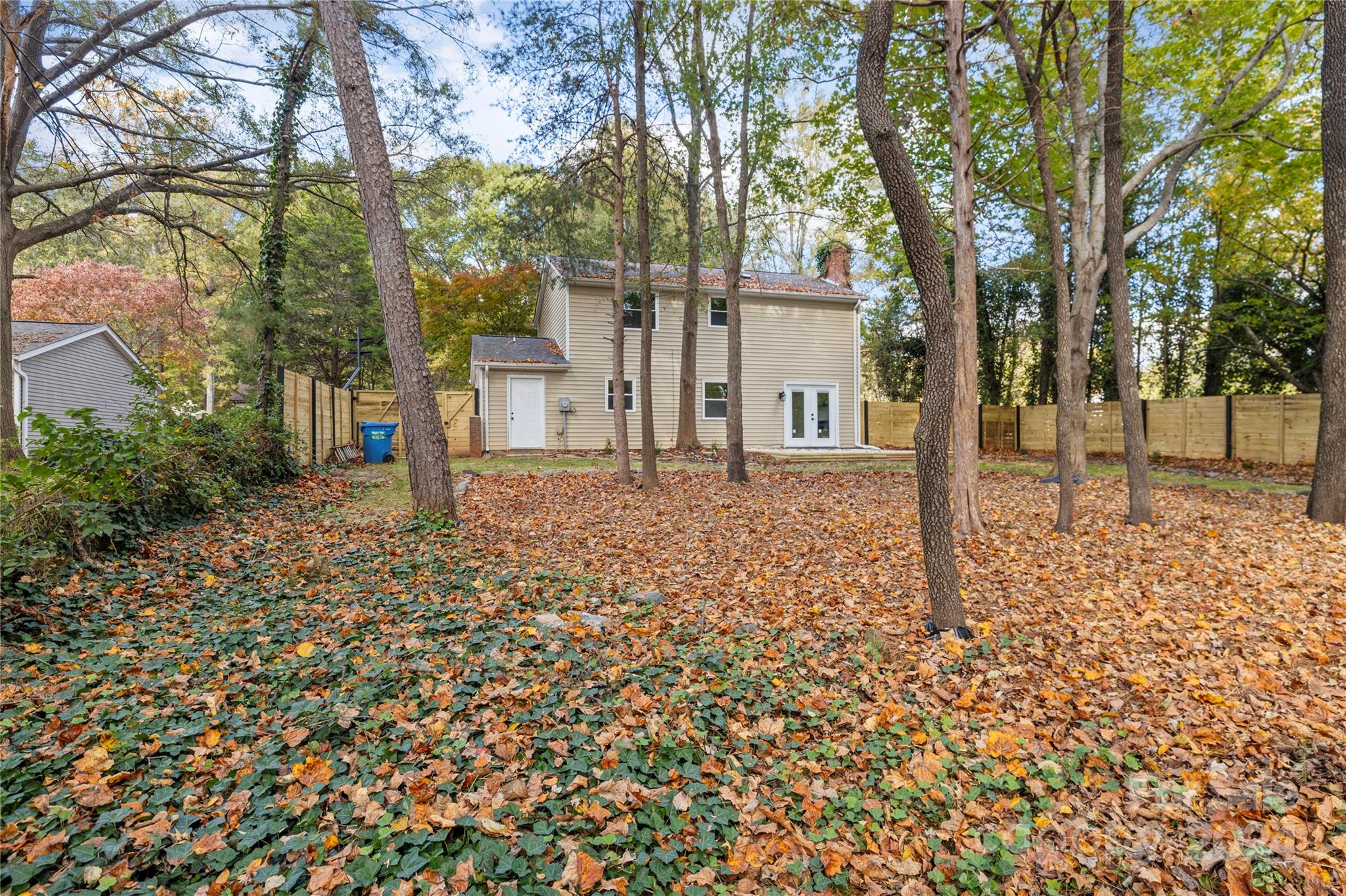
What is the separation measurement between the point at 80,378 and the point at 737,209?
17.2 m

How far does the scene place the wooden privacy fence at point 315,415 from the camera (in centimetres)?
978

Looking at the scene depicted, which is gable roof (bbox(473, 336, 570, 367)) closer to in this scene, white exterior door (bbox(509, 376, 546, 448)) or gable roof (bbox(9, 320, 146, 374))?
white exterior door (bbox(509, 376, 546, 448))

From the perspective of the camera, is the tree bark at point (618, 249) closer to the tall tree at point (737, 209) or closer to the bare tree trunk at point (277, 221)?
the tall tree at point (737, 209)

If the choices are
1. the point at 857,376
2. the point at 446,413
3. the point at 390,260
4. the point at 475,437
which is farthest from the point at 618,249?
the point at 857,376

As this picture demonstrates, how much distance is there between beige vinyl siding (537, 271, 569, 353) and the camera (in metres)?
17.6

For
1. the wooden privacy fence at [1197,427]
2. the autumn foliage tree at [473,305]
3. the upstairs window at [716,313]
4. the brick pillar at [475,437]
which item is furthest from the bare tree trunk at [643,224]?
the autumn foliage tree at [473,305]

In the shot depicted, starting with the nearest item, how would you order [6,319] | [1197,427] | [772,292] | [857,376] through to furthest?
[6,319] → [1197,427] → [772,292] → [857,376]

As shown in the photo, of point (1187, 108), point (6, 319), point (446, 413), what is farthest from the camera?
point (446, 413)

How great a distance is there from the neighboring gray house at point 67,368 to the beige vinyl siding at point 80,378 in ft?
0.05

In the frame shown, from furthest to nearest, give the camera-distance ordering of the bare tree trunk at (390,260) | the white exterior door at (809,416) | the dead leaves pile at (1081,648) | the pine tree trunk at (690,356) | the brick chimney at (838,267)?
the brick chimney at (838,267), the white exterior door at (809,416), the pine tree trunk at (690,356), the bare tree trunk at (390,260), the dead leaves pile at (1081,648)

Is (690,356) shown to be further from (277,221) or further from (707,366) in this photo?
(277,221)

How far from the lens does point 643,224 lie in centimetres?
954

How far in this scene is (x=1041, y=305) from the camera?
1873 cm

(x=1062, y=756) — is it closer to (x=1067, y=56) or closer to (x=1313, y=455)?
(x=1067, y=56)
